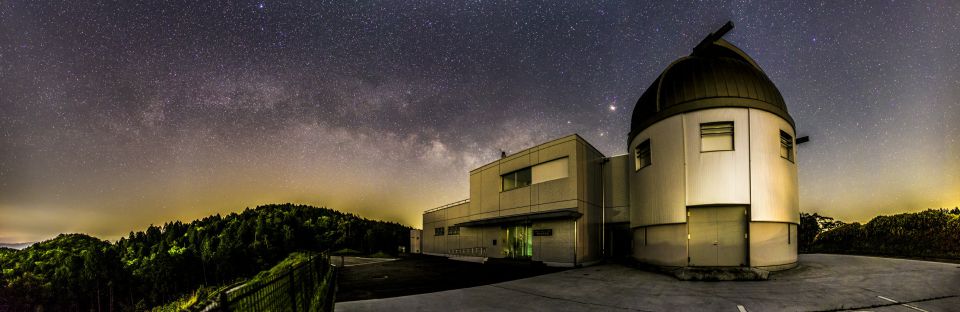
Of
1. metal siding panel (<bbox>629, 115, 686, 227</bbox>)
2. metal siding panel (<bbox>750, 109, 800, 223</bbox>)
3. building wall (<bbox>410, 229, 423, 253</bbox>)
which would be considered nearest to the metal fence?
metal siding panel (<bbox>629, 115, 686, 227</bbox>)

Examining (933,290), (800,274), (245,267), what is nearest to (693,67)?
(800,274)

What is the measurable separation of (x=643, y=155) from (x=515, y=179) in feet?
27.3

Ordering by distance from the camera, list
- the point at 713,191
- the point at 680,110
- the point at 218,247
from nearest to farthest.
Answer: the point at 713,191, the point at 680,110, the point at 218,247

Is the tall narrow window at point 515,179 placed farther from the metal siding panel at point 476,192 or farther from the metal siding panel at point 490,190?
the metal siding panel at point 476,192

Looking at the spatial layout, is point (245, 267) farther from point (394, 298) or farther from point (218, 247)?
point (394, 298)

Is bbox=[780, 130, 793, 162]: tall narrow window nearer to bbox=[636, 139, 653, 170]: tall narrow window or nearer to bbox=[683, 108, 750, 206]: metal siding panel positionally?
bbox=[683, 108, 750, 206]: metal siding panel

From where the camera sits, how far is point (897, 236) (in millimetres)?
24547

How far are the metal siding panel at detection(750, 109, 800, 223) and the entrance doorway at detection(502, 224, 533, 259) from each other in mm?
10952

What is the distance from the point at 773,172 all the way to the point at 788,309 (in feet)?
26.6

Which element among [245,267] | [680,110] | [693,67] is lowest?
[245,267]

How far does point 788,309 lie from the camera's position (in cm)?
845

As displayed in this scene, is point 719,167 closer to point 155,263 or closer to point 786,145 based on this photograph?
point 786,145

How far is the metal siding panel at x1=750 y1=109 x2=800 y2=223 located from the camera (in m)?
14.4

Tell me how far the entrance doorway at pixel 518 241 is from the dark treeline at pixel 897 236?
1946 centimetres
